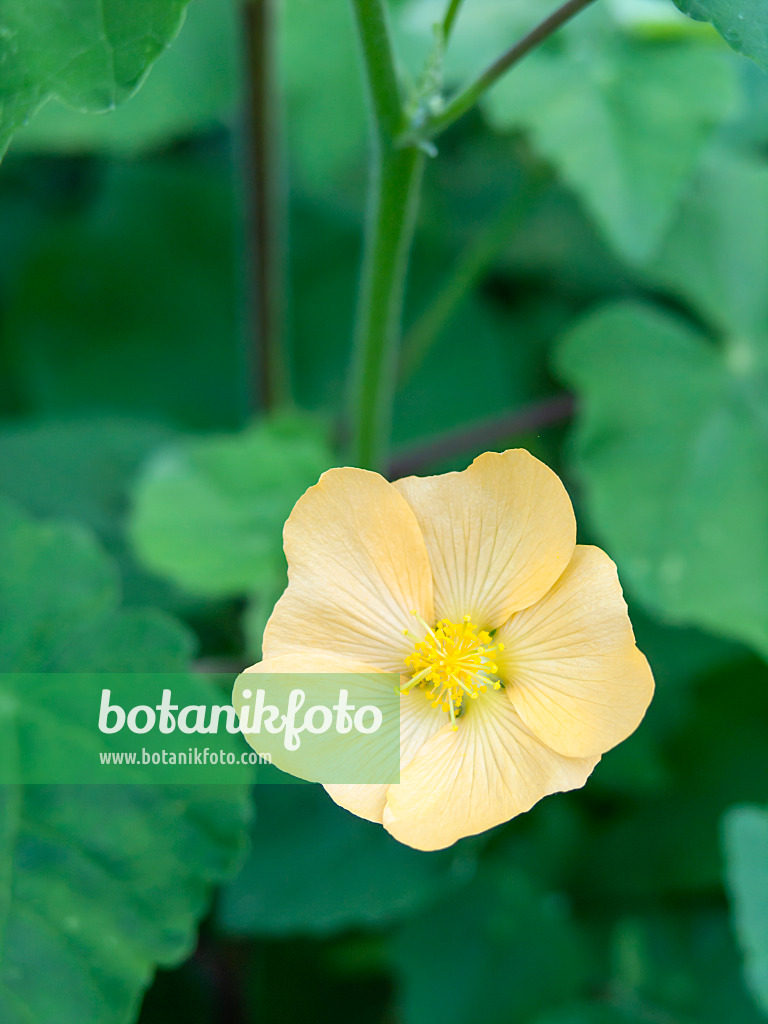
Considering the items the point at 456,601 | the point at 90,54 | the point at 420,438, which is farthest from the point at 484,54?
the point at 456,601

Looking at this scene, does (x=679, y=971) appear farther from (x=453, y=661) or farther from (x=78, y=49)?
(x=78, y=49)

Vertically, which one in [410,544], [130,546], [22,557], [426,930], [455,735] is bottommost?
[426,930]

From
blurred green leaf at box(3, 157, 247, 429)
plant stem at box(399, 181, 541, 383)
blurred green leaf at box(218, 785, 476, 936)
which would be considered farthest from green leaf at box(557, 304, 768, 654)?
blurred green leaf at box(3, 157, 247, 429)

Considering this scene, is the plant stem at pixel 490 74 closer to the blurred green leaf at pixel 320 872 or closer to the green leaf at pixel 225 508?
the green leaf at pixel 225 508

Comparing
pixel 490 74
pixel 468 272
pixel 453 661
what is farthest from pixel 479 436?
pixel 453 661

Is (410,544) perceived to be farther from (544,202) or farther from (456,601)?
(544,202)

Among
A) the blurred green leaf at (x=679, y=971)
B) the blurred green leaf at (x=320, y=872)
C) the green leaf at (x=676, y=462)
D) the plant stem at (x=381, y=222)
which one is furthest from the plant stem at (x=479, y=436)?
the blurred green leaf at (x=679, y=971)
